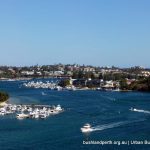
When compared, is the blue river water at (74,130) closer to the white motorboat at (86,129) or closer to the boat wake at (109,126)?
the boat wake at (109,126)

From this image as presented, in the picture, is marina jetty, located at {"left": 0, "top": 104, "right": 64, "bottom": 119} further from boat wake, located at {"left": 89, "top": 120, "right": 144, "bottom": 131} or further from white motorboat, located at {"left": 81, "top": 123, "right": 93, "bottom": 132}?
white motorboat, located at {"left": 81, "top": 123, "right": 93, "bottom": 132}

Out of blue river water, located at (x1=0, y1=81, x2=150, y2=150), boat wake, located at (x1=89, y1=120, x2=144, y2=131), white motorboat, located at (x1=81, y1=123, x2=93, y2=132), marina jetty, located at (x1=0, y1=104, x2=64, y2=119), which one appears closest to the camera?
blue river water, located at (x1=0, y1=81, x2=150, y2=150)

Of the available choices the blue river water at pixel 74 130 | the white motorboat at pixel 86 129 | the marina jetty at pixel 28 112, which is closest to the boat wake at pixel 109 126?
the blue river water at pixel 74 130

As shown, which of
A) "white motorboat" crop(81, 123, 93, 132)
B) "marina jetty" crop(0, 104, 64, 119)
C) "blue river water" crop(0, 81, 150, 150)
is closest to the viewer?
"blue river water" crop(0, 81, 150, 150)

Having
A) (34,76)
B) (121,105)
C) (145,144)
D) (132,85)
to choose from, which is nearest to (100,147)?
(145,144)

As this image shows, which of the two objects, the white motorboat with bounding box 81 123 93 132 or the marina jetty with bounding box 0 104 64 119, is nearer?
the white motorboat with bounding box 81 123 93 132

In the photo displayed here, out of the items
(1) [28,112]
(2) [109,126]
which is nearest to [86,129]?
(2) [109,126]

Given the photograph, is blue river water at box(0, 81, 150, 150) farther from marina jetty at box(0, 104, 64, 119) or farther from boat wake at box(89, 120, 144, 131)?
marina jetty at box(0, 104, 64, 119)

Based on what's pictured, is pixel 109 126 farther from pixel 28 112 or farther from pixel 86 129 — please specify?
pixel 28 112

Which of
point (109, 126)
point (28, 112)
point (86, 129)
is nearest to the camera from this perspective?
point (86, 129)

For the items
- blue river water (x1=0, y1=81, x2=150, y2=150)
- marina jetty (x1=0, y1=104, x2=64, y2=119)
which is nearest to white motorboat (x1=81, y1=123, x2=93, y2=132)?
blue river water (x1=0, y1=81, x2=150, y2=150)

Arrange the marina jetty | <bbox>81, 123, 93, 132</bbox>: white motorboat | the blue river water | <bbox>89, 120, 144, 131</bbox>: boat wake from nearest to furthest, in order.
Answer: the blue river water, <bbox>81, 123, 93, 132</bbox>: white motorboat, <bbox>89, 120, 144, 131</bbox>: boat wake, the marina jetty

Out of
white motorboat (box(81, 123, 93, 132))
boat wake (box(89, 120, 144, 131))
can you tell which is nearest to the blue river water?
boat wake (box(89, 120, 144, 131))
